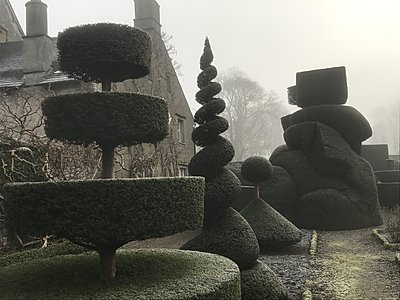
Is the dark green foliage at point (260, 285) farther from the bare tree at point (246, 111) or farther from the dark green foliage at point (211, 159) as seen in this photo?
the bare tree at point (246, 111)

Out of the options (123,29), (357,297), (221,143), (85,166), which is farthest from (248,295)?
(85,166)

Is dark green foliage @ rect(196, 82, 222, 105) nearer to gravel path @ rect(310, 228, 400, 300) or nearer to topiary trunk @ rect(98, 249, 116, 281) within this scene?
topiary trunk @ rect(98, 249, 116, 281)

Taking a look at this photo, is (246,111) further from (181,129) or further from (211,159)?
(211,159)

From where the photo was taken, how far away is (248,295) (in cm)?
620

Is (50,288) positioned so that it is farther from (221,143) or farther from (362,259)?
(362,259)

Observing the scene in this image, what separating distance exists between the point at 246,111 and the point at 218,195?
4058 cm

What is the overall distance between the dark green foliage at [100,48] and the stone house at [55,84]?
29.8 ft

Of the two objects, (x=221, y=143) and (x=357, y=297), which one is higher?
(x=221, y=143)

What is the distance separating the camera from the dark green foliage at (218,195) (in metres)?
6.98

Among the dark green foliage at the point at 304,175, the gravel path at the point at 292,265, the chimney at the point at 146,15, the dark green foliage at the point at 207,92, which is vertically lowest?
the gravel path at the point at 292,265

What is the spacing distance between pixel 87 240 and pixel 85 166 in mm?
10497

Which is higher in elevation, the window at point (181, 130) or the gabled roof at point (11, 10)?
the gabled roof at point (11, 10)

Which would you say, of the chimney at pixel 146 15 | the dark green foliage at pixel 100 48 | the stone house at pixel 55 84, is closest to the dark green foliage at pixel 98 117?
the dark green foliage at pixel 100 48

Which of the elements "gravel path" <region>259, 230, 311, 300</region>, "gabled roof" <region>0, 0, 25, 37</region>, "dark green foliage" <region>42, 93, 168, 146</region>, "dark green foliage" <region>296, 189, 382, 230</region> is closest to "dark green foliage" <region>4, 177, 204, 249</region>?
"dark green foliage" <region>42, 93, 168, 146</region>
